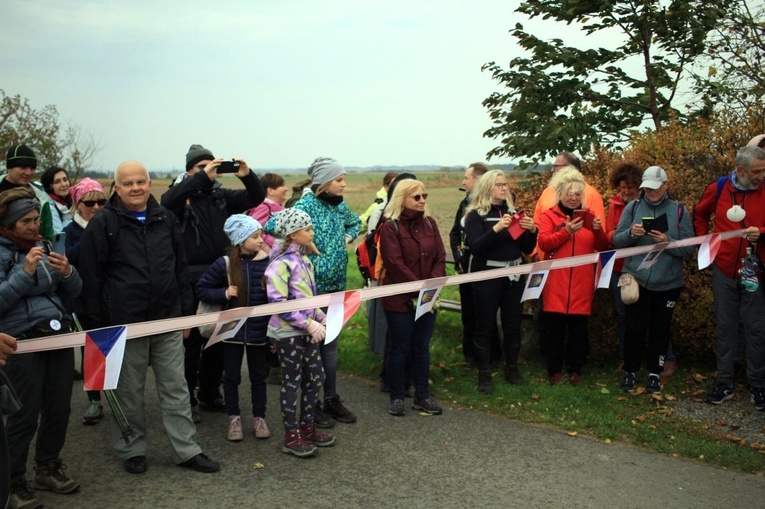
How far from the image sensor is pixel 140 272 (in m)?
5.33

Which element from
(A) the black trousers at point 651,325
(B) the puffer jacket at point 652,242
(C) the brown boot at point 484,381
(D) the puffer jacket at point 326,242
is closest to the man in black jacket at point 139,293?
(D) the puffer jacket at point 326,242

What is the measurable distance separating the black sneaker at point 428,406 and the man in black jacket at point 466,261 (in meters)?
1.57

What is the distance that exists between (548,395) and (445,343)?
2.25 m

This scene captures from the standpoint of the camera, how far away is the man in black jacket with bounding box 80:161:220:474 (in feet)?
17.3

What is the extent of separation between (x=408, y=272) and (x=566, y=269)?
5.70 ft

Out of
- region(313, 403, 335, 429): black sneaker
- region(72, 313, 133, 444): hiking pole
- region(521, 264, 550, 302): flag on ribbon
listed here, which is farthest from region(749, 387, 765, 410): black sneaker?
region(72, 313, 133, 444): hiking pole

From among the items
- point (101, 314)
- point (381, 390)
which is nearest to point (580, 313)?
point (381, 390)

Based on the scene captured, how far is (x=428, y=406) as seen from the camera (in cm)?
676

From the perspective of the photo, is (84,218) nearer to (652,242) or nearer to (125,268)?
(125,268)

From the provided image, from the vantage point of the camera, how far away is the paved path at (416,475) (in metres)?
4.91

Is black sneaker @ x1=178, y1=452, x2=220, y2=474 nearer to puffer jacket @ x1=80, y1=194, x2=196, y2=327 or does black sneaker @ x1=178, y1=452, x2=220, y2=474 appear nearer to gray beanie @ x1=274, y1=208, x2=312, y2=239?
puffer jacket @ x1=80, y1=194, x2=196, y2=327

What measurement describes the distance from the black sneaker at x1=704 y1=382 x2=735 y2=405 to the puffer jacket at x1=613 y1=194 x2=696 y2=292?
38.7 inches

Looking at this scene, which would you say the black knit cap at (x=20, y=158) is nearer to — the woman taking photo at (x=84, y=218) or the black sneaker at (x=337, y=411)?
the woman taking photo at (x=84, y=218)

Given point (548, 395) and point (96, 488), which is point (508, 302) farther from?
point (96, 488)
